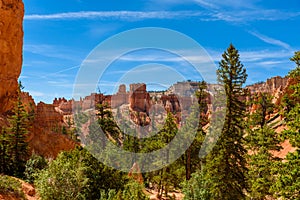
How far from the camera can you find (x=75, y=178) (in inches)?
792

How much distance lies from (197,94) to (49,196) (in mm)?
15523

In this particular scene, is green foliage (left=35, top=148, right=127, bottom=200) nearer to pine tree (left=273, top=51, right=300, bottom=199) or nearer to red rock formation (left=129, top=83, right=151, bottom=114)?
pine tree (left=273, top=51, right=300, bottom=199)

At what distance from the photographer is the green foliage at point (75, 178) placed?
63.8 ft

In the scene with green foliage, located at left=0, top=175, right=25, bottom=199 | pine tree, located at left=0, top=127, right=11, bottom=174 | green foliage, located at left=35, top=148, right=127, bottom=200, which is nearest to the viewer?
green foliage, located at left=35, top=148, right=127, bottom=200

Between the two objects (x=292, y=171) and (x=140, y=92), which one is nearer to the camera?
(x=292, y=171)

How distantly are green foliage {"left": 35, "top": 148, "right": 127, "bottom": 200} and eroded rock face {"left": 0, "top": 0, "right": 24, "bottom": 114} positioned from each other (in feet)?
91.6

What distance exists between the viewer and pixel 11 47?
1889 inches

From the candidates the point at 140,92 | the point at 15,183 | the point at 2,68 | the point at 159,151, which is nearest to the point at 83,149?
the point at 15,183

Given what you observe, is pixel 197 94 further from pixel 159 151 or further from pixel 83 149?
pixel 83 149

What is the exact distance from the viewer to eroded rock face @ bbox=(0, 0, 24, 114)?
45969mm

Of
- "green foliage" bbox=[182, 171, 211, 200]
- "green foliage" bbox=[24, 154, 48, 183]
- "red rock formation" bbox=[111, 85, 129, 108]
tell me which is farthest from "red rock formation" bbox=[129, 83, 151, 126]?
"green foliage" bbox=[182, 171, 211, 200]

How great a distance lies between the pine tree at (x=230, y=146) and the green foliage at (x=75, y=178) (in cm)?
844

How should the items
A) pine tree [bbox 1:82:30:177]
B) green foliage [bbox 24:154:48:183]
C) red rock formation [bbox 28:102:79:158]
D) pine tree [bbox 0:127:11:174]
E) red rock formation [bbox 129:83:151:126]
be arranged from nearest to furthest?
green foliage [bbox 24:154:48:183] < pine tree [bbox 0:127:11:174] < pine tree [bbox 1:82:30:177] < red rock formation [bbox 28:102:79:158] < red rock formation [bbox 129:83:151:126]

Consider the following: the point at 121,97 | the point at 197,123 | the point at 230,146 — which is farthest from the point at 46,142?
the point at 121,97
